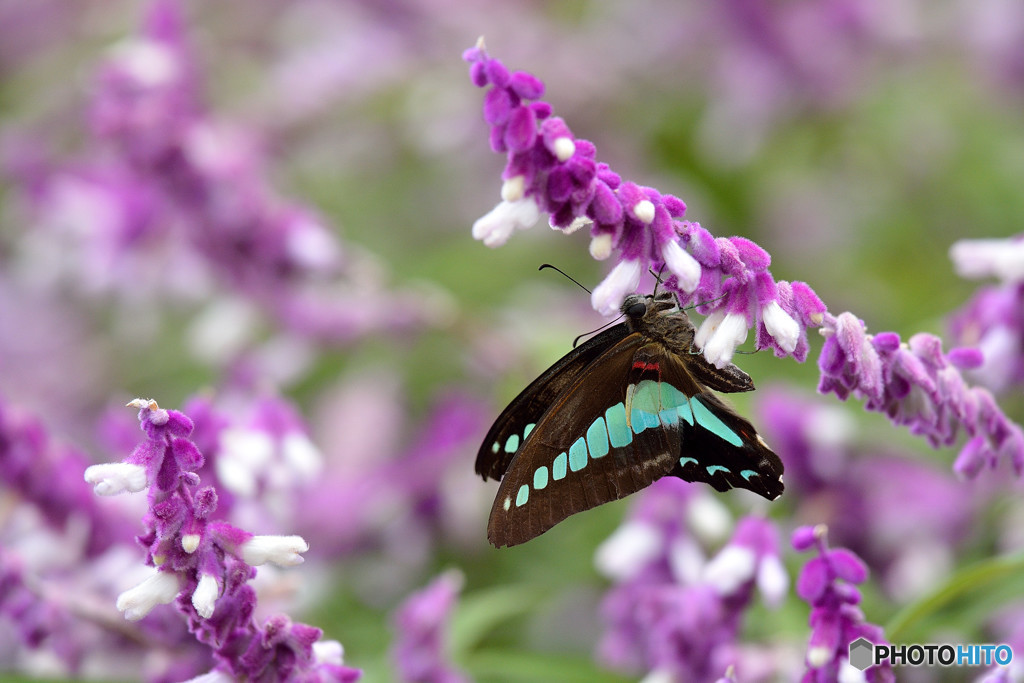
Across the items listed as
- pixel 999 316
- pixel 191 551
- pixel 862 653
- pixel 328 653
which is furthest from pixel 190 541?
pixel 999 316

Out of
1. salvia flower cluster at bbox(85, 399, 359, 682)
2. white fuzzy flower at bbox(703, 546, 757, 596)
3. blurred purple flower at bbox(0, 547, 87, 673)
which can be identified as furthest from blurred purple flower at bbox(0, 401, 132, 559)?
white fuzzy flower at bbox(703, 546, 757, 596)

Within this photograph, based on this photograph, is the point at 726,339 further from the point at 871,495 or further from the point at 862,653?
the point at 871,495

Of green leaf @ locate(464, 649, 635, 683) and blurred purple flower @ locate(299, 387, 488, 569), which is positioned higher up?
blurred purple flower @ locate(299, 387, 488, 569)

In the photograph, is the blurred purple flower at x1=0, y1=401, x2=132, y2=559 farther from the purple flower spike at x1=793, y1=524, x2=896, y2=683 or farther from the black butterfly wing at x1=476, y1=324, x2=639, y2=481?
the purple flower spike at x1=793, y1=524, x2=896, y2=683

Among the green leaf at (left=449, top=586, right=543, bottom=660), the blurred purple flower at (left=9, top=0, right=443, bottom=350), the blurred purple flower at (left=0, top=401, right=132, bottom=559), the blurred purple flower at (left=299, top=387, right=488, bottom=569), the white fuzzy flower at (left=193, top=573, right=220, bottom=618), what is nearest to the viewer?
the white fuzzy flower at (left=193, top=573, right=220, bottom=618)

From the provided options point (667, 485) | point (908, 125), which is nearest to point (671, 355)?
point (667, 485)

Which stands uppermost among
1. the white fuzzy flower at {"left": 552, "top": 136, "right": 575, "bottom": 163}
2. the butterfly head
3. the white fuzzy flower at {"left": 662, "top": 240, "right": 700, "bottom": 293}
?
the butterfly head

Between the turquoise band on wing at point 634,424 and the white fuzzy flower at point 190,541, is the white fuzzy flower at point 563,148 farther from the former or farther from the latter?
the white fuzzy flower at point 190,541
